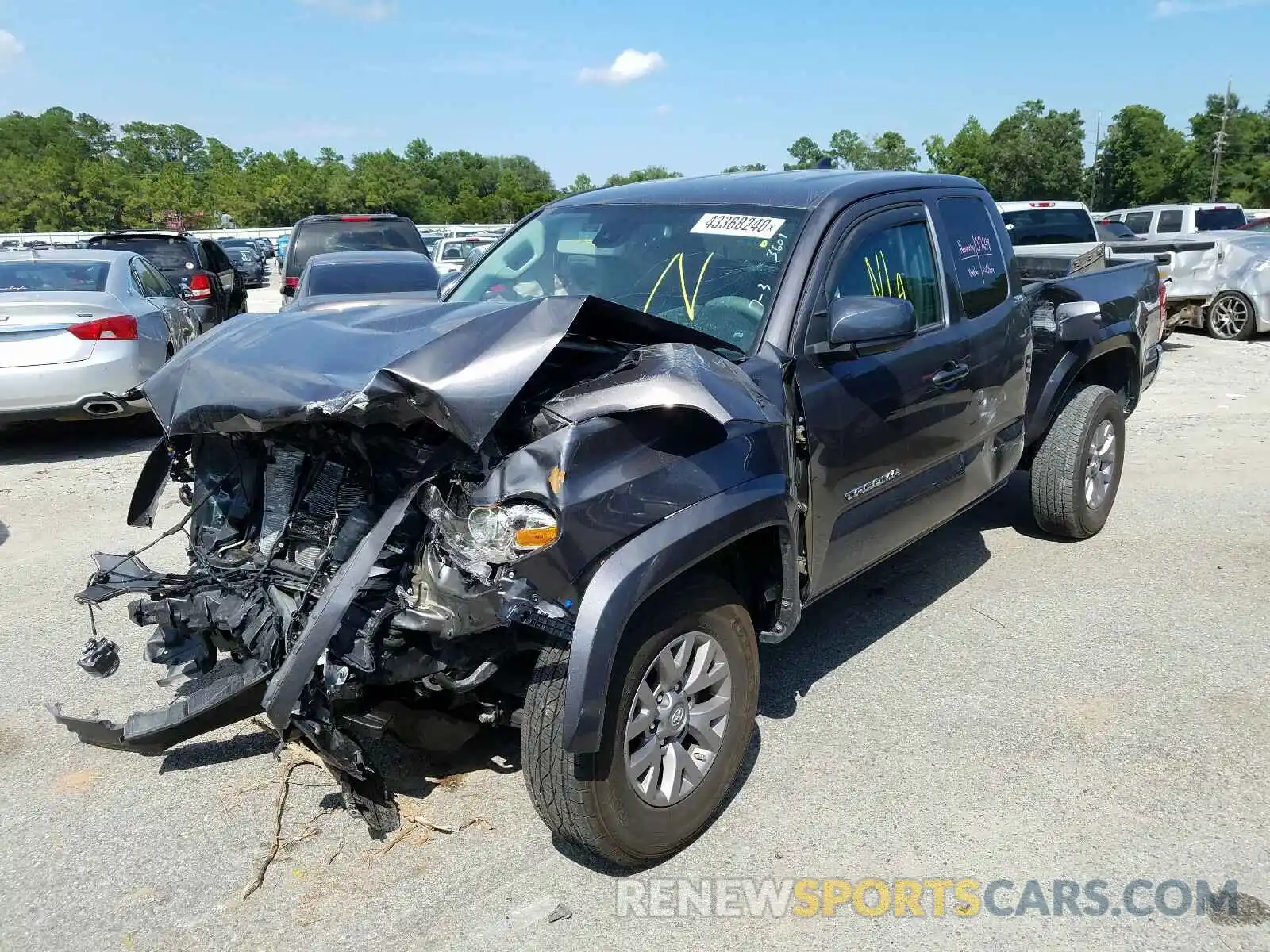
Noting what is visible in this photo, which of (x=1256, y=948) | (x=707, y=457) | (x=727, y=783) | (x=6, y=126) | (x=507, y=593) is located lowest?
(x=1256, y=948)

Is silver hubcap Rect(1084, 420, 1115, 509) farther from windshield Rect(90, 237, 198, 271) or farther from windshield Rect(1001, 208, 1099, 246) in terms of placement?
windshield Rect(90, 237, 198, 271)

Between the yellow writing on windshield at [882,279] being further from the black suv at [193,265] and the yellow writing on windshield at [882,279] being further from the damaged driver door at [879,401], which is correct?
the black suv at [193,265]

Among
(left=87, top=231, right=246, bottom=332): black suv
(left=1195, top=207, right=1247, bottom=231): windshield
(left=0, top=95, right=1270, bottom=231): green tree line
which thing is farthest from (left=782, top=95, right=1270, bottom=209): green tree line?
(left=87, top=231, right=246, bottom=332): black suv

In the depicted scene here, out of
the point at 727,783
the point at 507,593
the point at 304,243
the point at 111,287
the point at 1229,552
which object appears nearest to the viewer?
the point at 507,593

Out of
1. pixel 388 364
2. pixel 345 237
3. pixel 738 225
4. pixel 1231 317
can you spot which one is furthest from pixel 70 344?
pixel 1231 317

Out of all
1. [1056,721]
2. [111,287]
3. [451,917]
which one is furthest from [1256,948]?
[111,287]

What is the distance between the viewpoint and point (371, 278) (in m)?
11.4

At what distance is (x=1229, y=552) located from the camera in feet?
19.2

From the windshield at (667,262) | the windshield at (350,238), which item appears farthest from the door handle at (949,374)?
the windshield at (350,238)

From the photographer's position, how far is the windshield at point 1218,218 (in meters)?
19.7

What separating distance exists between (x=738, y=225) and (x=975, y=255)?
1.44m

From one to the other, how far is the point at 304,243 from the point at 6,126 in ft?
371

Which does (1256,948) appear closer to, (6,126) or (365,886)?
(365,886)

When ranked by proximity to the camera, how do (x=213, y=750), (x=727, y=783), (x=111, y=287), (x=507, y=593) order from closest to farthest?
(x=507, y=593), (x=727, y=783), (x=213, y=750), (x=111, y=287)
